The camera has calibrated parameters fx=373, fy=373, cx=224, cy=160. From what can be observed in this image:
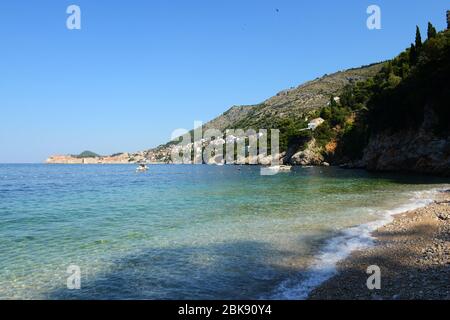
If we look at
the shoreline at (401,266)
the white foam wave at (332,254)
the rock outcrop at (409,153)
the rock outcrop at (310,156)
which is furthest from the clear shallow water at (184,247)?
the rock outcrop at (310,156)

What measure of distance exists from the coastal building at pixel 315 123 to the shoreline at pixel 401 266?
4055 inches

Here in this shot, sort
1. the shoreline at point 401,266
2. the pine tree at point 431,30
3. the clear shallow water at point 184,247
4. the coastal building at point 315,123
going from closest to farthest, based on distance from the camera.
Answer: the shoreline at point 401,266 < the clear shallow water at point 184,247 < the pine tree at point 431,30 < the coastal building at point 315,123

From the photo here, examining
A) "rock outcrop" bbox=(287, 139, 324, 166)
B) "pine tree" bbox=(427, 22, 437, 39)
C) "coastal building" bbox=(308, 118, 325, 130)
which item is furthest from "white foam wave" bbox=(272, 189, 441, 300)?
"coastal building" bbox=(308, 118, 325, 130)

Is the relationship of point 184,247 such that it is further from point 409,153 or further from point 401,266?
point 409,153

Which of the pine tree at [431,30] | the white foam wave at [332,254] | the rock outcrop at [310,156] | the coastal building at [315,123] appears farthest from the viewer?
the coastal building at [315,123]

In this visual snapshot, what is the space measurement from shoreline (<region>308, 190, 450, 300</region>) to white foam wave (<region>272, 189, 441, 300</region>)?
268 mm

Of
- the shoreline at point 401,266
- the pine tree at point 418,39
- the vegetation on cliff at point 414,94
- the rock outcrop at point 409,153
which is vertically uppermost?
the pine tree at point 418,39

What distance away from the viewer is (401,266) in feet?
39.2

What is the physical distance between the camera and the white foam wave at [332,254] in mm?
10562

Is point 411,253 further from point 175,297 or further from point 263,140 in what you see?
point 263,140

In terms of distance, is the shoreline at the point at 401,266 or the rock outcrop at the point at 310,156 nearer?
the shoreline at the point at 401,266

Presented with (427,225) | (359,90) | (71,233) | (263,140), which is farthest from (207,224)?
(263,140)

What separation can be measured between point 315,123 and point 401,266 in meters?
114

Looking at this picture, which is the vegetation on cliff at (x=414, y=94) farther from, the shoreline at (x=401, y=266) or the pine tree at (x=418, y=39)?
the shoreline at (x=401, y=266)
